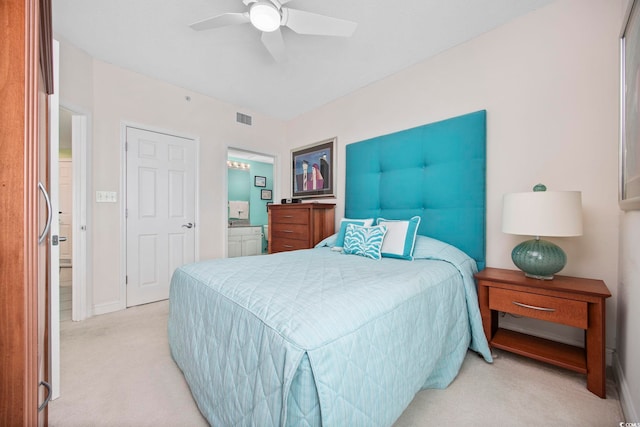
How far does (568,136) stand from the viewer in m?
1.83

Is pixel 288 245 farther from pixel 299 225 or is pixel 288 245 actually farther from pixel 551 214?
pixel 551 214

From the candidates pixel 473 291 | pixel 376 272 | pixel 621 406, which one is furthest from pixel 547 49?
pixel 621 406

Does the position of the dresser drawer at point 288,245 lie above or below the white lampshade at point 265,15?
below

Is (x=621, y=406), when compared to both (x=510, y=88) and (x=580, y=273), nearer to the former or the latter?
(x=580, y=273)

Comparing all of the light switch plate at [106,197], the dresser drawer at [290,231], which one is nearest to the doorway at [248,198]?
the dresser drawer at [290,231]

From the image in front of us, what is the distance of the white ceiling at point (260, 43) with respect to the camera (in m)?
1.94

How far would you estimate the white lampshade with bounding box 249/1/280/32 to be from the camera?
5.53ft

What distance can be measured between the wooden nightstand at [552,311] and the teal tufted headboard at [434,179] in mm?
428

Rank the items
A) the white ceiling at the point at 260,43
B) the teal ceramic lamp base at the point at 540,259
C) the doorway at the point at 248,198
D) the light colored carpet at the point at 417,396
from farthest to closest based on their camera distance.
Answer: the doorway at the point at 248,198
the white ceiling at the point at 260,43
the teal ceramic lamp base at the point at 540,259
the light colored carpet at the point at 417,396

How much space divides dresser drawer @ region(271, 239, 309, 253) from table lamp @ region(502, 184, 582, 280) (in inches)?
80.7

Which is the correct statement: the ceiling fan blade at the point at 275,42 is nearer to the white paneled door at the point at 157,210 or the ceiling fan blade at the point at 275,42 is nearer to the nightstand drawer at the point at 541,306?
the white paneled door at the point at 157,210

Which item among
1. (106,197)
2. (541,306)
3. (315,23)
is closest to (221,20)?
(315,23)

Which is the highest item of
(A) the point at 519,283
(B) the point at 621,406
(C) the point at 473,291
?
(A) the point at 519,283

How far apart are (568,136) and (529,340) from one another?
147cm
